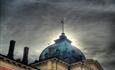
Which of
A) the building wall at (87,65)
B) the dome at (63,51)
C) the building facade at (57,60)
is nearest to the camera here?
the building facade at (57,60)

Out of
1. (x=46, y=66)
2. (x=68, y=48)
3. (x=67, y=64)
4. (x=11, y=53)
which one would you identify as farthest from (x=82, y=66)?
(x=11, y=53)

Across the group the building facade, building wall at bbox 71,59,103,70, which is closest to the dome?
the building facade

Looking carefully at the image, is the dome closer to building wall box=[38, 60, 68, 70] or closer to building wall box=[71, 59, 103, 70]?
building wall box=[71, 59, 103, 70]

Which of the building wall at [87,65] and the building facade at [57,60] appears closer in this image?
the building facade at [57,60]

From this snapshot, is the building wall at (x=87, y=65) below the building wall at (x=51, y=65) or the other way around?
the other way around

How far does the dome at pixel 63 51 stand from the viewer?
53.0 meters

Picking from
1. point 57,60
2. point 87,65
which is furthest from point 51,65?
point 87,65

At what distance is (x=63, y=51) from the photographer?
5466 cm

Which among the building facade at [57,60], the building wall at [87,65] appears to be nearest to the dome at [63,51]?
the building facade at [57,60]

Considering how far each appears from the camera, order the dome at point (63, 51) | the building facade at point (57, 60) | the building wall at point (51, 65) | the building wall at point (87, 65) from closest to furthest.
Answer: the building facade at point (57, 60)
the building wall at point (51, 65)
the building wall at point (87, 65)
the dome at point (63, 51)

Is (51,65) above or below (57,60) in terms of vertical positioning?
below

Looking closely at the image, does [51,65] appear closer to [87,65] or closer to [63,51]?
[87,65]

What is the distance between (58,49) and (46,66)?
508 inches

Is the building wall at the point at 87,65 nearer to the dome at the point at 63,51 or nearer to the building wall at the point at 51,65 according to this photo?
the building wall at the point at 51,65
